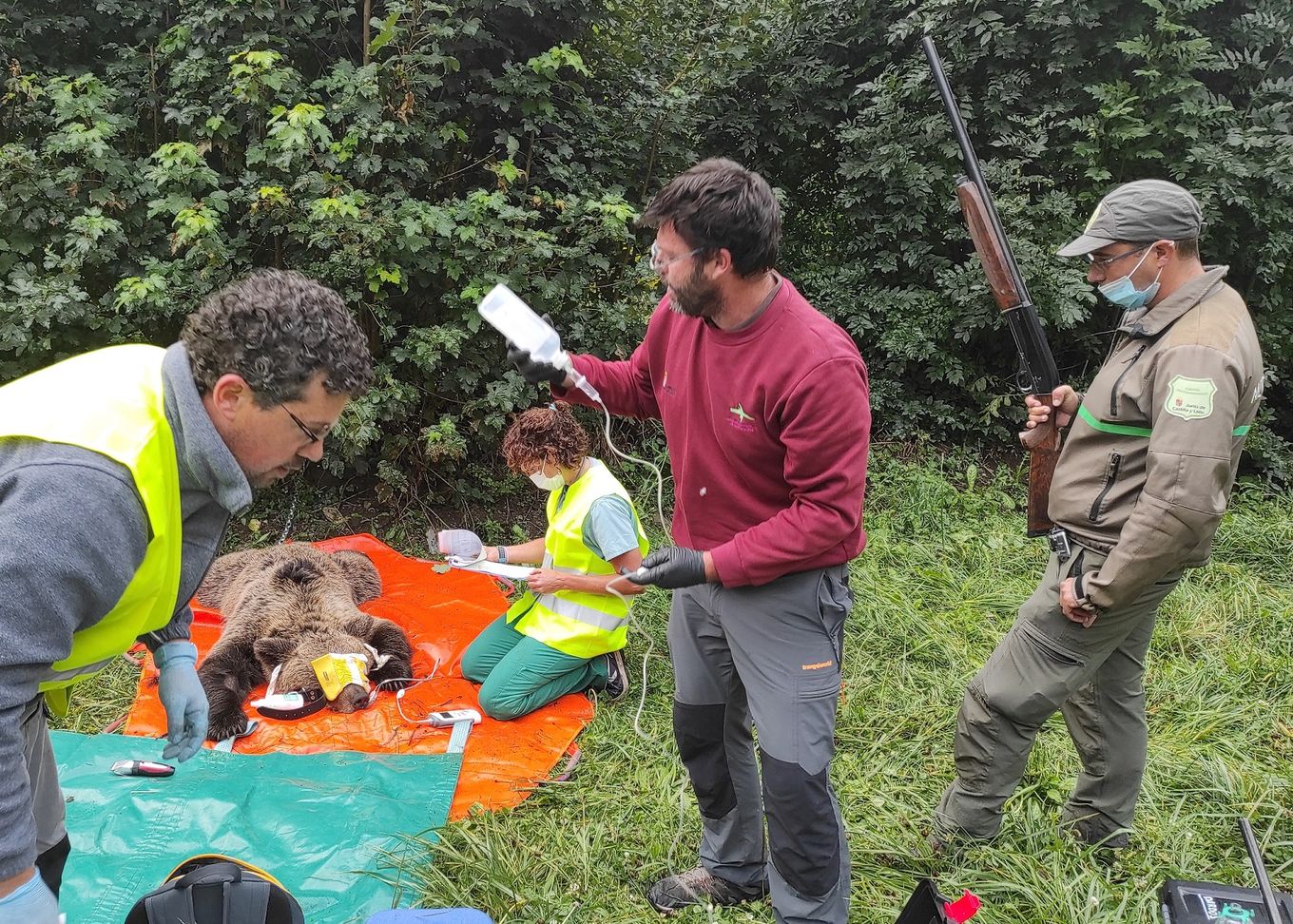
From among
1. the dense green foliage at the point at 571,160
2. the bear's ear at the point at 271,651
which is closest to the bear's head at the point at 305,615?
the bear's ear at the point at 271,651

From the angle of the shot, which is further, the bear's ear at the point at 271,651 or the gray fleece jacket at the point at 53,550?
the bear's ear at the point at 271,651

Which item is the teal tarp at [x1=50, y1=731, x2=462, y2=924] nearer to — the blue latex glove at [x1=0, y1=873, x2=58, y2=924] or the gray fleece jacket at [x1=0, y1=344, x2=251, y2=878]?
the blue latex glove at [x1=0, y1=873, x2=58, y2=924]

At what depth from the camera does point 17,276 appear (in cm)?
457

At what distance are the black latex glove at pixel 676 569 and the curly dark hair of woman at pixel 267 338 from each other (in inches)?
38.6

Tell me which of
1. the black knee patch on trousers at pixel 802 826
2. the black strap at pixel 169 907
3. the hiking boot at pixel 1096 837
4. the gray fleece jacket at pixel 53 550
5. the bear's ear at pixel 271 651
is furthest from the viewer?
the bear's ear at pixel 271 651

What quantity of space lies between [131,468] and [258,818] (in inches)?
80.6

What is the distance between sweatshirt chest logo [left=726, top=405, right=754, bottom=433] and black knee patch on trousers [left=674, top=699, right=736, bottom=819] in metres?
0.85

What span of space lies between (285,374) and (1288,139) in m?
7.04

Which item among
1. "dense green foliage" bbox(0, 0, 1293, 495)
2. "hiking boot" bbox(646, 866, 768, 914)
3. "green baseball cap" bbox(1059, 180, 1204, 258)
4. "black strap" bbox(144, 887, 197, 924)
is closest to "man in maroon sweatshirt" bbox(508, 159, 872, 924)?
"hiking boot" bbox(646, 866, 768, 914)

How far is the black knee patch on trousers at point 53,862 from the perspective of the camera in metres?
1.93

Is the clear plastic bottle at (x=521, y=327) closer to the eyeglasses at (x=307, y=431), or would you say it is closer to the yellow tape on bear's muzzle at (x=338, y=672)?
the eyeglasses at (x=307, y=431)

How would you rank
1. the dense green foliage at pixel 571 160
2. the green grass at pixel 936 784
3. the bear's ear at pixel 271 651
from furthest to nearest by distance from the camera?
1. the dense green foliage at pixel 571 160
2. the bear's ear at pixel 271 651
3. the green grass at pixel 936 784

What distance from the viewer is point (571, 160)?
5.60 m

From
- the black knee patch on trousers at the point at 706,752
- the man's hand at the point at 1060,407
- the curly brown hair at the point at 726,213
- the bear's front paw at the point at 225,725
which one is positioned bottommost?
the bear's front paw at the point at 225,725
